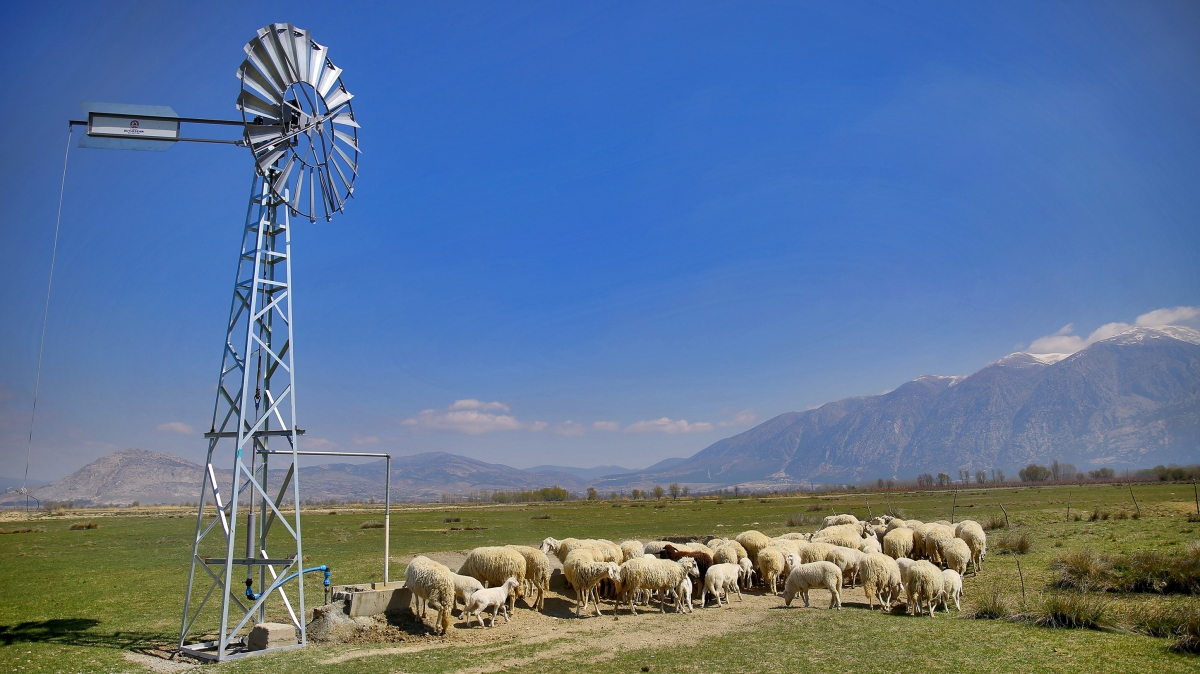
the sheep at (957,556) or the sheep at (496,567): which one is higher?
the sheep at (496,567)

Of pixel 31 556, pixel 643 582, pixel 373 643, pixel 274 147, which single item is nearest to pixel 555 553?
pixel 643 582

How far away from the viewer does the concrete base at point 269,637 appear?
51.3ft

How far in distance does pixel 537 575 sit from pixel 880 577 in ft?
33.4

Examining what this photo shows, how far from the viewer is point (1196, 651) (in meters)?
13.3

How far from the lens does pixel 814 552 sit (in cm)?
2325

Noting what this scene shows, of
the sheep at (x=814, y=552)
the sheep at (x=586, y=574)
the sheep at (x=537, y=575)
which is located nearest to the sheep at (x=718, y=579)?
the sheep at (x=586, y=574)

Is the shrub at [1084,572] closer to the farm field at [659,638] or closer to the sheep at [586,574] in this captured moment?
the farm field at [659,638]

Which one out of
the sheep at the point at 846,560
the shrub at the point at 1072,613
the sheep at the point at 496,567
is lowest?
the shrub at the point at 1072,613

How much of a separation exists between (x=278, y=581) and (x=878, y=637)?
45.8 ft

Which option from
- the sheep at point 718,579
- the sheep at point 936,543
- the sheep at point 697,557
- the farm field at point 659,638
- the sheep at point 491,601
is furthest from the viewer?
the sheep at point 936,543

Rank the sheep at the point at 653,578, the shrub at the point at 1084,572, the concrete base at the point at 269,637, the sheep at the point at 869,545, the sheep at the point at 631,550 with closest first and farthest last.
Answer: the concrete base at the point at 269,637 < the sheep at the point at 653,578 < the shrub at the point at 1084,572 < the sheep at the point at 631,550 < the sheep at the point at 869,545

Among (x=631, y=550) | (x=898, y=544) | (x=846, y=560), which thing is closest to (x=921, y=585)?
(x=846, y=560)

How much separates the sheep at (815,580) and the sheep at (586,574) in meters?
5.18

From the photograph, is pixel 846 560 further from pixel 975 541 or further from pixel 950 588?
pixel 975 541
